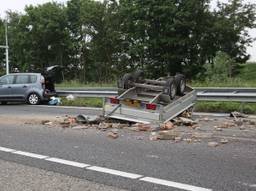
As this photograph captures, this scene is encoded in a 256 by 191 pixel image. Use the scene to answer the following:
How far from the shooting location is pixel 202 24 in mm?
44500

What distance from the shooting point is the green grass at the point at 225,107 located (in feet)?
Answer: 45.1

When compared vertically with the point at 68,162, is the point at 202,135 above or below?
above

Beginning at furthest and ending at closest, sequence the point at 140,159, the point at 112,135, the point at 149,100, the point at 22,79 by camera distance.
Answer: the point at 22,79
the point at 149,100
the point at 112,135
the point at 140,159

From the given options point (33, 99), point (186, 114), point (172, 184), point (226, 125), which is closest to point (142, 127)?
point (186, 114)

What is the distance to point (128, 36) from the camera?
151 ft

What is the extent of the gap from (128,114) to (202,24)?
3552 cm

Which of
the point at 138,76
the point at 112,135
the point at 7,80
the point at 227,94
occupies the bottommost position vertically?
the point at 112,135

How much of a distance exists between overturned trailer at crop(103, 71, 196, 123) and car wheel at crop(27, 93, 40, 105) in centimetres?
947

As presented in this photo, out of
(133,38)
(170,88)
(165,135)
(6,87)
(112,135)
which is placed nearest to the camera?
(165,135)

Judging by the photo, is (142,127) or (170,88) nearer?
A: (142,127)

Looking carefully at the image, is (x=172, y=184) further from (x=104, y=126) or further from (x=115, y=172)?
(x=104, y=126)

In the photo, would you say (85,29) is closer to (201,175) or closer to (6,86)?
(6,86)

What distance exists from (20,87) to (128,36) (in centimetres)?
2650

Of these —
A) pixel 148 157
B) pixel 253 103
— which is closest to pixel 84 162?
pixel 148 157
